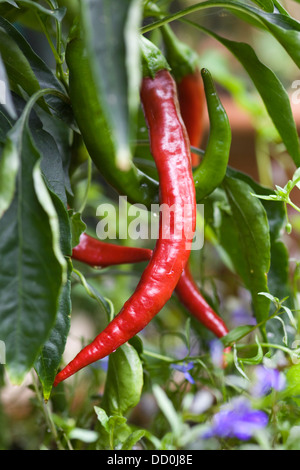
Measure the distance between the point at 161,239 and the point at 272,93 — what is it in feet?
0.67

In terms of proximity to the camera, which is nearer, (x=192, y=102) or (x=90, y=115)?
(x=90, y=115)

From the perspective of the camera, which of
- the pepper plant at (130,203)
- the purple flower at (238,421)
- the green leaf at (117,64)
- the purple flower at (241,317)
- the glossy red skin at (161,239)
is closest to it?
the green leaf at (117,64)

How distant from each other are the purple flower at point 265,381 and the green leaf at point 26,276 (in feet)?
0.96

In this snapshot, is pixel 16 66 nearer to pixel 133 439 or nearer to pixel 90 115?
pixel 90 115

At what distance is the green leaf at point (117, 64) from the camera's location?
0.77 feet

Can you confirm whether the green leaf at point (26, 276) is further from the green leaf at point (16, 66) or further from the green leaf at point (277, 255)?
the green leaf at point (277, 255)

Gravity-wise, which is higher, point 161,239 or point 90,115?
point 90,115

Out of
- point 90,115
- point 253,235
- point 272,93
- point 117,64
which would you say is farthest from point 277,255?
point 117,64

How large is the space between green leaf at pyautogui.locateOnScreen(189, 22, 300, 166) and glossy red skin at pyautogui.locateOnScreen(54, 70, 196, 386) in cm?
10

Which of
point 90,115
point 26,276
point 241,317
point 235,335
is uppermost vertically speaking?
point 90,115

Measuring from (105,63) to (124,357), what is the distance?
35cm

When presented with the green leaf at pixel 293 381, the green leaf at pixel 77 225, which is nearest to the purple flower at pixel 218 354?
the green leaf at pixel 293 381

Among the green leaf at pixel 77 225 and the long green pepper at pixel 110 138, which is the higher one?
the long green pepper at pixel 110 138

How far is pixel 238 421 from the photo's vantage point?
0.57 metres
